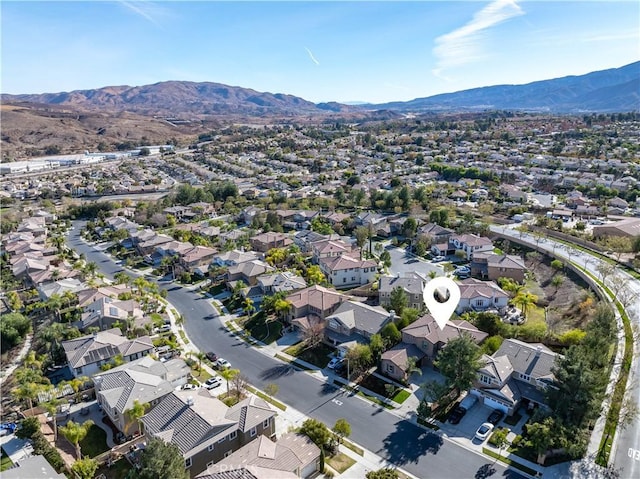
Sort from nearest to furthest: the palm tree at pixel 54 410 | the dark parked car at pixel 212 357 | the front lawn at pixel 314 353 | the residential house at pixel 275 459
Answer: the residential house at pixel 275 459, the palm tree at pixel 54 410, the front lawn at pixel 314 353, the dark parked car at pixel 212 357

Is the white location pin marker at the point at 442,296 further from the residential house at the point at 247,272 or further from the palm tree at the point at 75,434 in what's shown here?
the residential house at the point at 247,272

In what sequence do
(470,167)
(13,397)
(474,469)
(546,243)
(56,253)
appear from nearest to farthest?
(474,469)
(13,397)
(546,243)
(56,253)
(470,167)

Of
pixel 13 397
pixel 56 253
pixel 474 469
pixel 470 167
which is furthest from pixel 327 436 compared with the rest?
pixel 470 167

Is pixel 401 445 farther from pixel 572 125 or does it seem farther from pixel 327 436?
pixel 572 125

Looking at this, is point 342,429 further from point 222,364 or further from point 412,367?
point 222,364

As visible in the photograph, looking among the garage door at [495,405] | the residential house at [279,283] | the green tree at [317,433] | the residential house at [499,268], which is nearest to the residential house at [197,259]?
the residential house at [279,283]

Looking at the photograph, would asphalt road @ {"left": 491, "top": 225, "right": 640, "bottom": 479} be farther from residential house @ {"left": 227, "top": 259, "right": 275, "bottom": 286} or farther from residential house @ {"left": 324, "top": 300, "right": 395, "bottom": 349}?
residential house @ {"left": 227, "top": 259, "right": 275, "bottom": 286}

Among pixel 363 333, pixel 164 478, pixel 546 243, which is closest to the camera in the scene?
pixel 164 478
